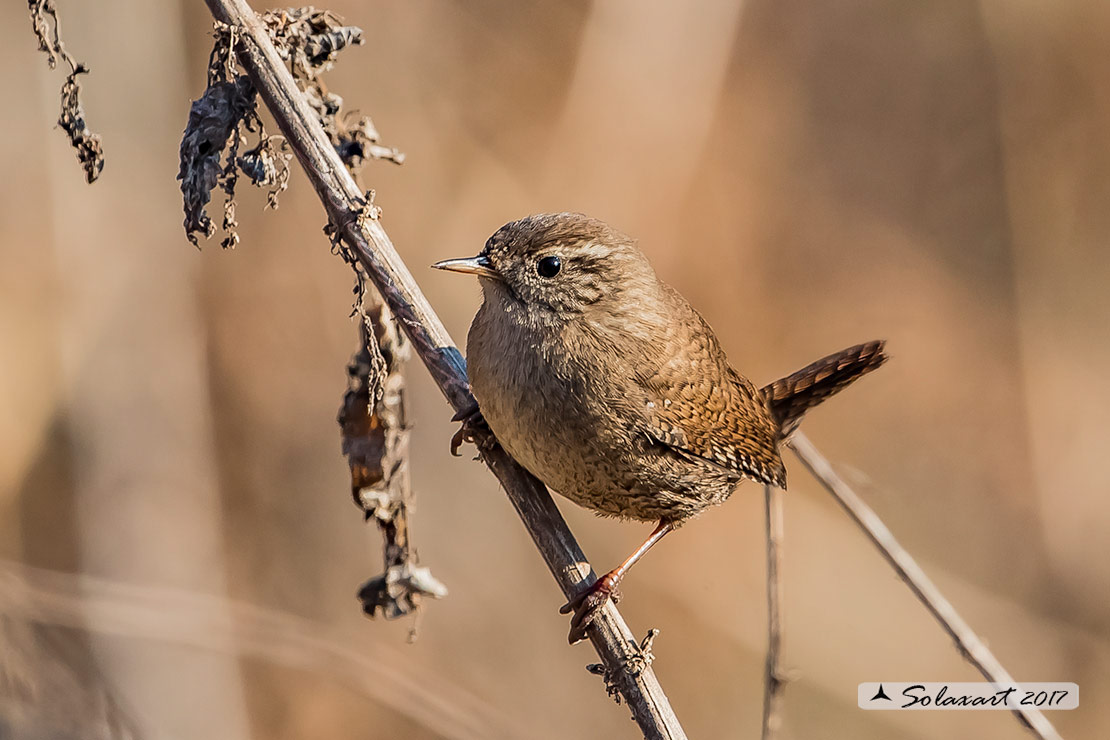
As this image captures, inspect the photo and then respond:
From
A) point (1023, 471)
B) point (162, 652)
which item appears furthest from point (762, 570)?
point (162, 652)

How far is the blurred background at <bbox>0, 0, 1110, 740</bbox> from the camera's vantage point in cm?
350

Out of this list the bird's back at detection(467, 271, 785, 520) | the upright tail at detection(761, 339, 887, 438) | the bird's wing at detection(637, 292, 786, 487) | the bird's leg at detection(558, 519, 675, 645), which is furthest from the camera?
the upright tail at detection(761, 339, 887, 438)

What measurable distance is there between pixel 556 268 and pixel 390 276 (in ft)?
1.76

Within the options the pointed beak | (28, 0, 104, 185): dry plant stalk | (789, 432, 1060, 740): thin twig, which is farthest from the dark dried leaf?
(789, 432, 1060, 740): thin twig

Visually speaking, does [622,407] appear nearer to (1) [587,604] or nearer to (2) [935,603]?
(1) [587,604]

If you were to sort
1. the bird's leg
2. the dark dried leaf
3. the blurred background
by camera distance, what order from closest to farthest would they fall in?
the dark dried leaf < the bird's leg < the blurred background

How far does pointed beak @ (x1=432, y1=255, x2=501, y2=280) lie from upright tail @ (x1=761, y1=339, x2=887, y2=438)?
1196mm

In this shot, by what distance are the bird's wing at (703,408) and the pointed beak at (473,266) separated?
492 millimetres

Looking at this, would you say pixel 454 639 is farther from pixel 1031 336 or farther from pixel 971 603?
pixel 1031 336

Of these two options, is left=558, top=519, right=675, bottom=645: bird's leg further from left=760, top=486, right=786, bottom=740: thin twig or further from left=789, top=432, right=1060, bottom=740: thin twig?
left=789, top=432, right=1060, bottom=740: thin twig

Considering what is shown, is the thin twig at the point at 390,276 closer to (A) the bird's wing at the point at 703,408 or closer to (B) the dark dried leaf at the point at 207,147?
(B) the dark dried leaf at the point at 207,147

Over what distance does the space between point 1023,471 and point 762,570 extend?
1.54m

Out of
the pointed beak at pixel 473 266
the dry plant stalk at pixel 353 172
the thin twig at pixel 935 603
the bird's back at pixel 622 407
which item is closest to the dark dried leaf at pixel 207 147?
the dry plant stalk at pixel 353 172

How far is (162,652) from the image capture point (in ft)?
10.6
